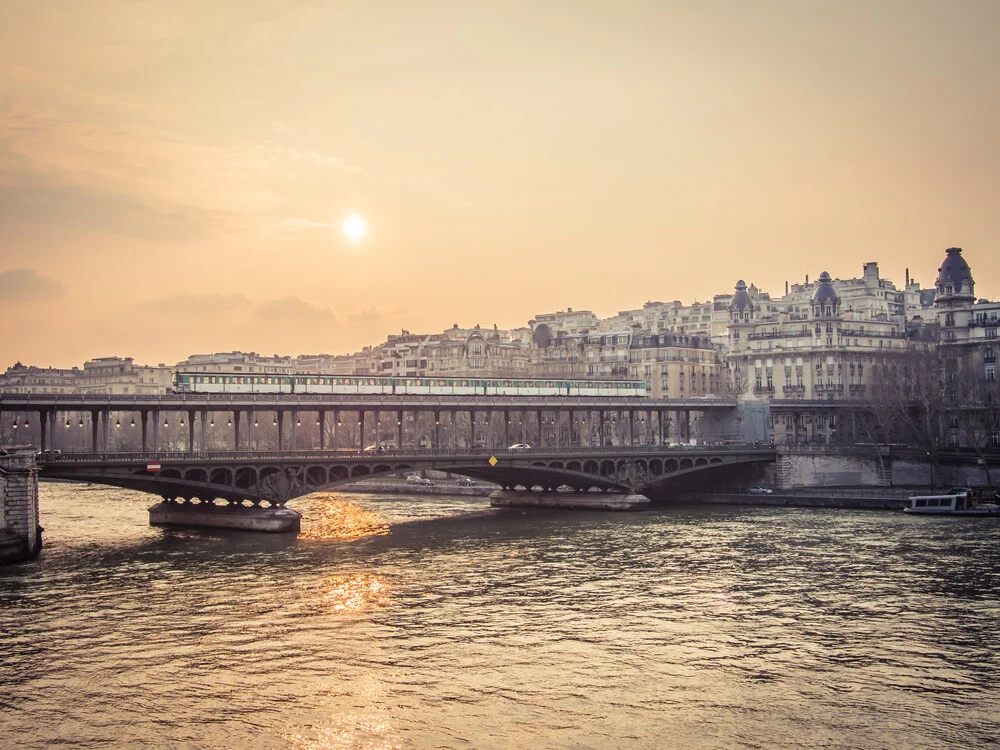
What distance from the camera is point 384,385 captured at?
9162cm

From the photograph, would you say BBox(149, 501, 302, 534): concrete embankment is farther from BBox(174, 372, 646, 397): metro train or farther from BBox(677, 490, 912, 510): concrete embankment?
BBox(677, 490, 912, 510): concrete embankment

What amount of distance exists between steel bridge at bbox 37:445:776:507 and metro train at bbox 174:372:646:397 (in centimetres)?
705

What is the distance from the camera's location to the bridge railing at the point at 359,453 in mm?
64688

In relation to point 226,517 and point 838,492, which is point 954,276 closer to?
point 838,492

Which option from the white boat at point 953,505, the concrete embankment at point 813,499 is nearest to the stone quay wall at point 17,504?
the concrete embankment at point 813,499

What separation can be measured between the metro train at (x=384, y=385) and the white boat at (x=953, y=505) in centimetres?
3520

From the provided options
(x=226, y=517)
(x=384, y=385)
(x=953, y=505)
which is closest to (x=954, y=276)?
(x=953, y=505)

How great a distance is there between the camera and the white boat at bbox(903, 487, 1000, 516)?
75188 mm

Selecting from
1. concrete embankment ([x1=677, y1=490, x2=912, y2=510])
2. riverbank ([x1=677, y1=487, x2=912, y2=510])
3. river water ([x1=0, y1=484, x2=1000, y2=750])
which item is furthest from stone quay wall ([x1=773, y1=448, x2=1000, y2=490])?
river water ([x1=0, y1=484, x2=1000, y2=750])

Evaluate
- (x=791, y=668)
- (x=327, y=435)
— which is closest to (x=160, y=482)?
(x=791, y=668)

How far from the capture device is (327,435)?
501 feet

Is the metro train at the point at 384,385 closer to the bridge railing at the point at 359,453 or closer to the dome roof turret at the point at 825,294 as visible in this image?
the bridge railing at the point at 359,453

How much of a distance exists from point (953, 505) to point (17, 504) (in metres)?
58.7

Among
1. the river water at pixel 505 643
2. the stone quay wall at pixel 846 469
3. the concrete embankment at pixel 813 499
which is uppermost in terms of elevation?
the stone quay wall at pixel 846 469
